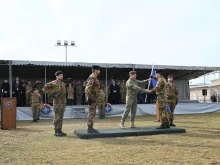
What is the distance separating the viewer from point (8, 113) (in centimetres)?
Answer: 980

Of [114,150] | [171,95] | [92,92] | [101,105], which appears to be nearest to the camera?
[114,150]

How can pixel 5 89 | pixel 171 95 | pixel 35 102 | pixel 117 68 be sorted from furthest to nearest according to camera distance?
pixel 117 68 < pixel 5 89 < pixel 35 102 < pixel 171 95

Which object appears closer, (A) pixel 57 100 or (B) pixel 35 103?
(A) pixel 57 100

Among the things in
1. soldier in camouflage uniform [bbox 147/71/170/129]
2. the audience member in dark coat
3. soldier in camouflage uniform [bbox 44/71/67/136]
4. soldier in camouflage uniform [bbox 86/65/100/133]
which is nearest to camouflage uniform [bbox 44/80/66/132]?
soldier in camouflage uniform [bbox 44/71/67/136]

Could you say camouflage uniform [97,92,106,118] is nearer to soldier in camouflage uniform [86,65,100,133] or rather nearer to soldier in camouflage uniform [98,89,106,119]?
soldier in camouflage uniform [98,89,106,119]

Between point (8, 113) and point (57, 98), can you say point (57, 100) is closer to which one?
point (57, 98)

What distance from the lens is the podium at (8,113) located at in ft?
31.9

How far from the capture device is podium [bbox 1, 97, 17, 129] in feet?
31.9

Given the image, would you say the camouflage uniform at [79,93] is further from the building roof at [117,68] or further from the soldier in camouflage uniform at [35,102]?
the soldier in camouflage uniform at [35,102]

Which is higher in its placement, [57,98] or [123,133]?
[57,98]

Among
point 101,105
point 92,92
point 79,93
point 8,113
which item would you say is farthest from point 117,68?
point 92,92

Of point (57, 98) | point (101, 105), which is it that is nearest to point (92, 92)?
point (57, 98)

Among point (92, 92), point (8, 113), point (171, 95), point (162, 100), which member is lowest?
point (8, 113)

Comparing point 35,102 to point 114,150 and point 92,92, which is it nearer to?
point 92,92
